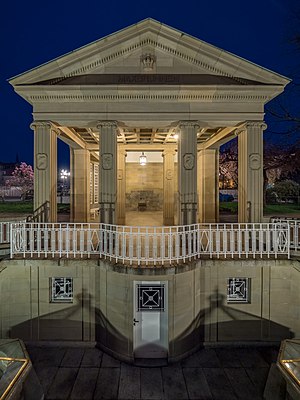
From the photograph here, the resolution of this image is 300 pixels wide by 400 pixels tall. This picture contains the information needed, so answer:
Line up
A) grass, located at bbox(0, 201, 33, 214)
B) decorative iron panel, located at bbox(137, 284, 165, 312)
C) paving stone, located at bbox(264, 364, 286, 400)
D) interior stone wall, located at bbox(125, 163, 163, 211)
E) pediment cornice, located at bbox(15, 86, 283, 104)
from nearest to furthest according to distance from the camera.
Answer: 1. paving stone, located at bbox(264, 364, 286, 400)
2. decorative iron panel, located at bbox(137, 284, 165, 312)
3. pediment cornice, located at bbox(15, 86, 283, 104)
4. interior stone wall, located at bbox(125, 163, 163, 211)
5. grass, located at bbox(0, 201, 33, 214)

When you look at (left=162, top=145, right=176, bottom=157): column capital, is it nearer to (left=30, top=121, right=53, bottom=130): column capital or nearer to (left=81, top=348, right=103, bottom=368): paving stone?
(left=30, top=121, right=53, bottom=130): column capital

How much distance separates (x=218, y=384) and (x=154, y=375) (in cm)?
149

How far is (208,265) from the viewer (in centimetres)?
687

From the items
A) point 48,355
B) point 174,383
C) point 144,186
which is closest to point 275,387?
point 174,383

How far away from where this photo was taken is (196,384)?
237 inches

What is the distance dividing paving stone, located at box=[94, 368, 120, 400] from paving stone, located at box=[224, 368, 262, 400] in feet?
8.72

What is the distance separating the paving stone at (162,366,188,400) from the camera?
5723 mm

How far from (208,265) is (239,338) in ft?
8.21

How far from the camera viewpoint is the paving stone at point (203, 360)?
667cm

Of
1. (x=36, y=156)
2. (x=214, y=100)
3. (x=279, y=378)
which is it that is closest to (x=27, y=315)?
(x=36, y=156)

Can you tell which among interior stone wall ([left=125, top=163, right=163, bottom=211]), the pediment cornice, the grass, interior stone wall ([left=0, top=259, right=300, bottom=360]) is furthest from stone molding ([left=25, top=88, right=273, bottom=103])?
the grass

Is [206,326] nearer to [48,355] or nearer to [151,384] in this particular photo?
[151,384]

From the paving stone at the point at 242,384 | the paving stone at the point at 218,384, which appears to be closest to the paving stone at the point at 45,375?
the paving stone at the point at 218,384

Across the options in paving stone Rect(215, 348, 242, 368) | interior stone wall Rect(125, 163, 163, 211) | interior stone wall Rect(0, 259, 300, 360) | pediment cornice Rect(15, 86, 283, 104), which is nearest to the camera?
paving stone Rect(215, 348, 242, 368)
